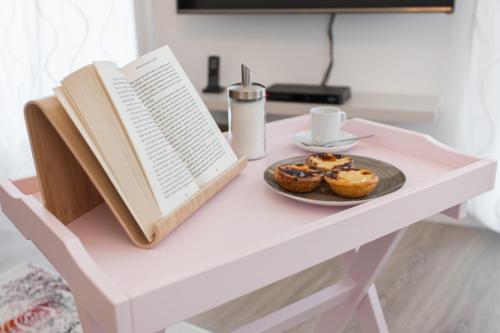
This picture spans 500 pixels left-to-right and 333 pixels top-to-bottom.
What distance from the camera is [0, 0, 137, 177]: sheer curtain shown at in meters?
2.32

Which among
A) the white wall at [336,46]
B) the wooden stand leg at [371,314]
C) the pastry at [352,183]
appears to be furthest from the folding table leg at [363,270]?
the white wall at [336,46]

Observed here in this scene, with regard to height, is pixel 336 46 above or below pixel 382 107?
above

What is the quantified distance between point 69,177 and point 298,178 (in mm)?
349

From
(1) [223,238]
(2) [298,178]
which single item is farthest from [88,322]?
(2) [298,178]

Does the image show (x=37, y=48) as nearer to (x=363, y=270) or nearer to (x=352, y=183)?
(x=363, y=270)

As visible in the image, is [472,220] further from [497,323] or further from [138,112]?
[138,112]

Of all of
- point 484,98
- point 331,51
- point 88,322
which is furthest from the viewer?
point 331,51

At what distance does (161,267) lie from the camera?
669 mm

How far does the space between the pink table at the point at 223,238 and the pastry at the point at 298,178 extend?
0.08 feet

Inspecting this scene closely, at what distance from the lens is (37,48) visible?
2.41 meters

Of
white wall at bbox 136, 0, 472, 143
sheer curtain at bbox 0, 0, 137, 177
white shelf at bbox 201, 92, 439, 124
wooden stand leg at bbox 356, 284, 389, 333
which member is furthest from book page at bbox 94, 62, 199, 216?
sheer curtain at bbox 0, 0, 137, 177

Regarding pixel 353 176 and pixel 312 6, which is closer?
pixel 353 176

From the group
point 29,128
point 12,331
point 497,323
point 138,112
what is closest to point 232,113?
point 138,112

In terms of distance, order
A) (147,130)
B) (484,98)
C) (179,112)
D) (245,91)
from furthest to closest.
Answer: (484,98)
(245,91)
(179,112)
(147,130)
